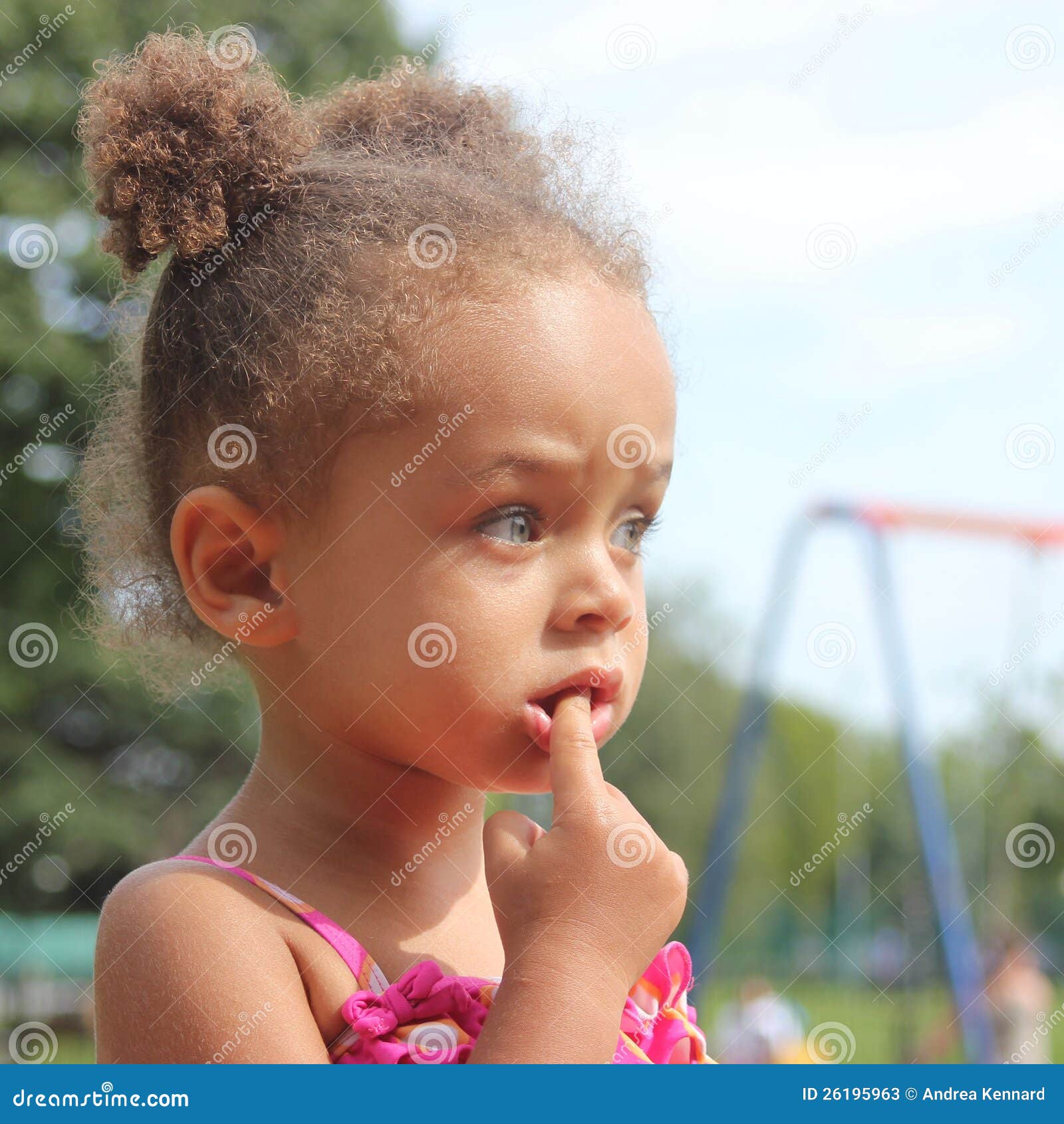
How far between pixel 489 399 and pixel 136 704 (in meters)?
13.0

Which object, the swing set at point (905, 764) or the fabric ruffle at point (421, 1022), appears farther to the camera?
the swing set at point (905, 764)

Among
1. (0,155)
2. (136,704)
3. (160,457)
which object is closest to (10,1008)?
(136,704)

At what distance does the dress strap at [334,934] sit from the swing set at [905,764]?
7.33 meters

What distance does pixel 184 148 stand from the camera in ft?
7.13

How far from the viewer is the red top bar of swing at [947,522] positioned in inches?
387

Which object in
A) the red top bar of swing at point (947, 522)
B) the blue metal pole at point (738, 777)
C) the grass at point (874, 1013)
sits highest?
the red top bar of swing at point (947, 522)

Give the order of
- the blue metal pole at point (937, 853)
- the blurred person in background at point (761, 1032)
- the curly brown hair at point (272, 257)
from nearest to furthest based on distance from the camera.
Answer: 1. the curly brown hair at point (272, 257)
2. the blue metal pole at point (937, 853)
3. the blurred person in background at point (761, 1032)

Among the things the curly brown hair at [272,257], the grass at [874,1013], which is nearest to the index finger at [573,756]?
the curly brown hair at [272,257]

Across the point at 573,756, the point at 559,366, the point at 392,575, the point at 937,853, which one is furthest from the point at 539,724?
the point at 937,853

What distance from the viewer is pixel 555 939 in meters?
1.65

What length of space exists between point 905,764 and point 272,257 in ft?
28.6

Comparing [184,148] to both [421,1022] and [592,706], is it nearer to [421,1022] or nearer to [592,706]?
[592,706]

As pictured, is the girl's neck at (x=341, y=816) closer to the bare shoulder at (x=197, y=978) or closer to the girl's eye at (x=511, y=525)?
the bare shoulder at (x=197, y=978)

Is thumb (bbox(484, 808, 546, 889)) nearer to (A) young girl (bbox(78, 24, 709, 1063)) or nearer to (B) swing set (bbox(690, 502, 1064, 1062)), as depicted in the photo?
(A) young girl (bbox(78, 24, 709, 1063))
